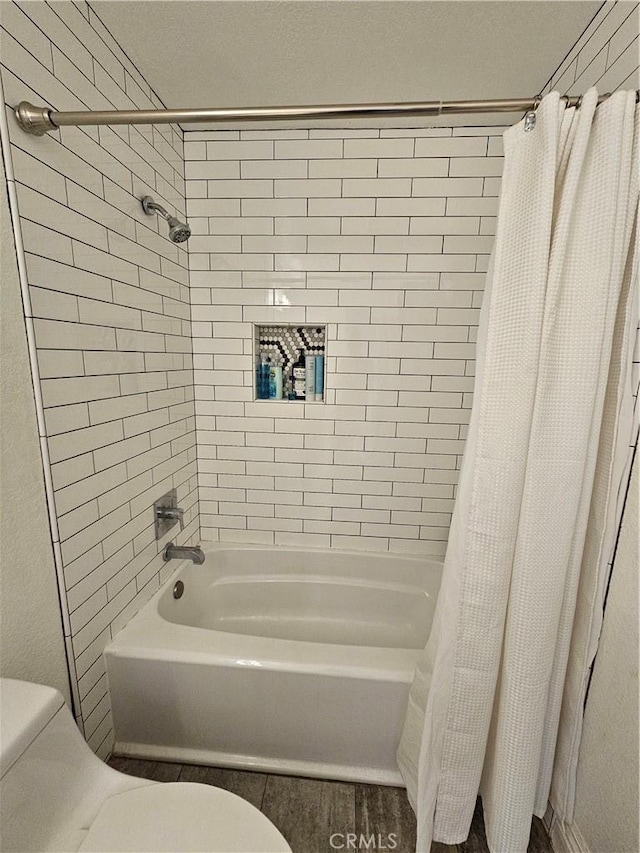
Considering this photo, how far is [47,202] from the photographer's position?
1000 millimetres

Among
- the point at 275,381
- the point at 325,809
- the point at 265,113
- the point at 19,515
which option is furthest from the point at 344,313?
the point at 325,809

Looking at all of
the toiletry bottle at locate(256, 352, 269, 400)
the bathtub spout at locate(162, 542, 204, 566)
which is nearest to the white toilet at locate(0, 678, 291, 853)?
the bathtub spout at locate(162, 542, 204, 566)

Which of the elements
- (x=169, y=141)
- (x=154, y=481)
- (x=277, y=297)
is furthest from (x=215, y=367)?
(x=169, y=141)

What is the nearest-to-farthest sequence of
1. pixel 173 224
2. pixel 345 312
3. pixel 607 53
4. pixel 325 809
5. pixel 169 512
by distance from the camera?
pixel 607 53
pixel 325 809
pixel 173 224
pixel 169 512
pixel 345 312

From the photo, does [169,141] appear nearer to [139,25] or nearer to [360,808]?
[139,25]

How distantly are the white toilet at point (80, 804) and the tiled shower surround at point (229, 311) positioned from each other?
34 cm

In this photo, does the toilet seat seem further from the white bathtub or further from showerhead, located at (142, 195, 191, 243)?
showerhead, located at (142, 195, 191, 243)

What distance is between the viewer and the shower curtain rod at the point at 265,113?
82 centimetres

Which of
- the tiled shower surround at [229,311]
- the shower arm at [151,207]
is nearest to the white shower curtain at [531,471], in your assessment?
the tiled shower surround at [229,311]

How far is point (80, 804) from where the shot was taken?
0.89 m

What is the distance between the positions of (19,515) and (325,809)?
52.3 inches

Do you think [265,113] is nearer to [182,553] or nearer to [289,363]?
[289,363]

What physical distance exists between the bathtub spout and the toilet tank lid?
2.85 ft

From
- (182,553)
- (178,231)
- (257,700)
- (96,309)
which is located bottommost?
(257,700)
